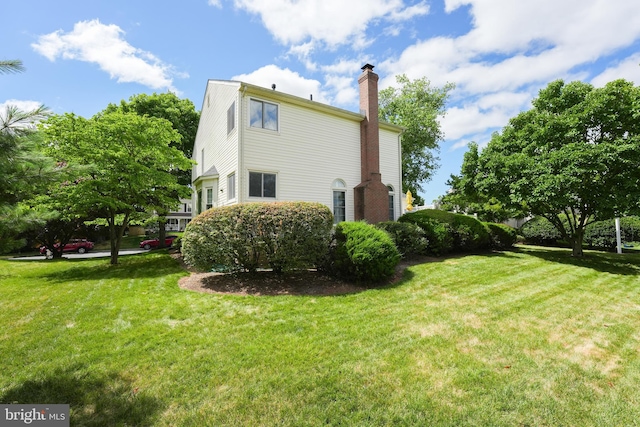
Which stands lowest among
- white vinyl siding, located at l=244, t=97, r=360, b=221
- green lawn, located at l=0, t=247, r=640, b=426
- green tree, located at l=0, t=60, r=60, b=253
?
green lawn, located at l=0, t=247, r=640, b=426

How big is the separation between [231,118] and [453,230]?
10751 mm

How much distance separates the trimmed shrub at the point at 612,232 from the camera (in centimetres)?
1534

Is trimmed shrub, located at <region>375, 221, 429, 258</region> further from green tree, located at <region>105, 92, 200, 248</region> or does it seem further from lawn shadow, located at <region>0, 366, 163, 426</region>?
green tree, located at <region>105, 92, 200, 248</region>

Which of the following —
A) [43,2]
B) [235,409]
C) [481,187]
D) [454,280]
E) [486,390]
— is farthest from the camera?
[481,187]

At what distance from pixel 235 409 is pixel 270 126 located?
10.5 metres

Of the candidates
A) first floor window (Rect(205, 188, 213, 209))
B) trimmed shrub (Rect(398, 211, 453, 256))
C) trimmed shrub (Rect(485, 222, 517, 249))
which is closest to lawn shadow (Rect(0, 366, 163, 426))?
trimmed shrub (Rect(398, 211, 453, 256))

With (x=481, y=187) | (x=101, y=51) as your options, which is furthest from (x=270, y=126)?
(x=481, y=187)

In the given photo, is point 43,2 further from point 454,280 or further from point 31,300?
point 454,280

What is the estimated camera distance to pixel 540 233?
57.8ft

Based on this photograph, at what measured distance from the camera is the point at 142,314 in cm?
520

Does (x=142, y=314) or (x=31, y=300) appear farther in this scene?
(x=31, y=300)

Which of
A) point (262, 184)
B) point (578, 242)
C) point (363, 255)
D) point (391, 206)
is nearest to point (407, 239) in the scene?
point (363, 255)

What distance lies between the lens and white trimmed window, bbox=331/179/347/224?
42.3ft

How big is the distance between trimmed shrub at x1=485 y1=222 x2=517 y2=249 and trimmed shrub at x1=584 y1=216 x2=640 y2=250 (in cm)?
582
